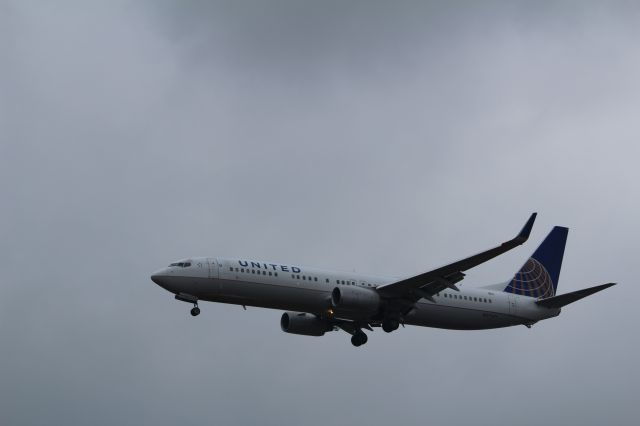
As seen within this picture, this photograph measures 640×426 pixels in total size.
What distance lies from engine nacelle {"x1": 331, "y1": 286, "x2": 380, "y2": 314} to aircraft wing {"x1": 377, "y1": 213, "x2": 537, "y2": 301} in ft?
2.57

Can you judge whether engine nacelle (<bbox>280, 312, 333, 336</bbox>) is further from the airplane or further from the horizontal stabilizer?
the horizontal stabilizer

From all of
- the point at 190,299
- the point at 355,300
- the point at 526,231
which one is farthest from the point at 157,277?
the point at 526,231

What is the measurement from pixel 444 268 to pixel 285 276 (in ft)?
26.8

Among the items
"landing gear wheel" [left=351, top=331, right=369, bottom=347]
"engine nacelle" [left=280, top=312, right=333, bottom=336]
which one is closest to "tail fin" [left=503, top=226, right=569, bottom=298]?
"landing gear wheel" [left=351, top=331, right=369, bottom=347]

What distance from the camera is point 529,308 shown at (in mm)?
62281

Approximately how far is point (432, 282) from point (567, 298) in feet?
29.3

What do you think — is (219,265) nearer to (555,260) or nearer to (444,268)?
(444,268)

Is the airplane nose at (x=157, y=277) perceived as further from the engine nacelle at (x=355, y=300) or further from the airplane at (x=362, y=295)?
the engine nacelle at (x=355, y=300)

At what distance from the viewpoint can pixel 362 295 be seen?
55.5 metres

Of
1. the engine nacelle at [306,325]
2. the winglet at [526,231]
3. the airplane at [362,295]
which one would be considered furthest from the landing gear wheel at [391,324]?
the winglet at [526,231]

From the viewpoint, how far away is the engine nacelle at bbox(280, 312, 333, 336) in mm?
61125

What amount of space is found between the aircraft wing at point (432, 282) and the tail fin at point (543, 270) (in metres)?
9.47

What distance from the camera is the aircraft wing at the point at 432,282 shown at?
52156 mm

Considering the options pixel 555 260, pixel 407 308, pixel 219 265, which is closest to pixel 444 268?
pixel 407 308
